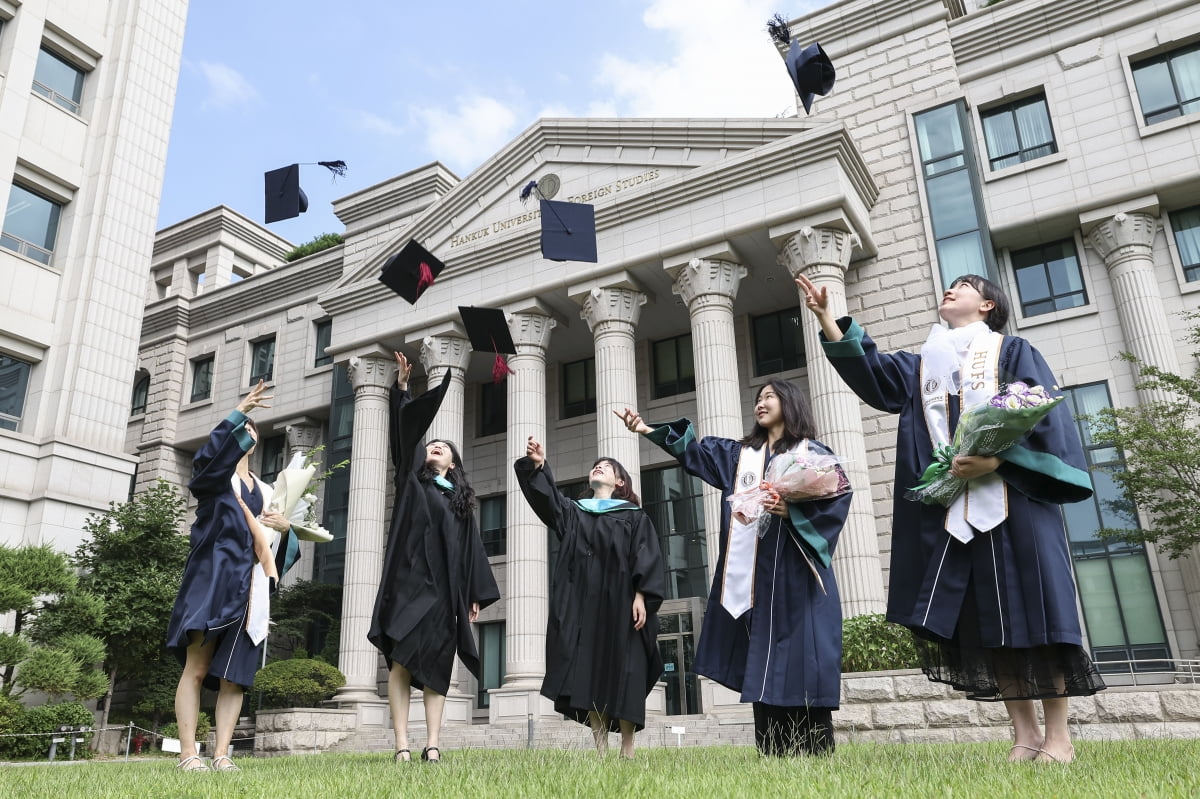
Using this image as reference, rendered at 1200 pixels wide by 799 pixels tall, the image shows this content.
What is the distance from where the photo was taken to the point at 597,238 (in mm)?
20922

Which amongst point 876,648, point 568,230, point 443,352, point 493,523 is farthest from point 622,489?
point 493,523

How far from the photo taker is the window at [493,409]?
25672 mm

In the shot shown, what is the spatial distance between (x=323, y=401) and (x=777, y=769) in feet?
87.7

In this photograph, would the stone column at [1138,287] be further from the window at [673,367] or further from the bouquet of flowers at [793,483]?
the bouquet of flowers at [793,483]

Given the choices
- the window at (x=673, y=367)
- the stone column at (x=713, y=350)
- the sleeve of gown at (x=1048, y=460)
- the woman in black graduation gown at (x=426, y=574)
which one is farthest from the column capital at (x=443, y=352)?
the sleeve of gown at (x=1048, y=460)

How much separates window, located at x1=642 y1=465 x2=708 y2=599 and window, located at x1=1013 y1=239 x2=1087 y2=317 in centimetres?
853

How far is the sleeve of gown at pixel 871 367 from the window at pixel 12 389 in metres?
19.2

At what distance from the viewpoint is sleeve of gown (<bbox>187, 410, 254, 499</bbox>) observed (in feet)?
20.2

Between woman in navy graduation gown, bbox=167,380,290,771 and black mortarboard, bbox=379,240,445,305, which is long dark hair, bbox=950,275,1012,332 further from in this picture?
black mortarboard, bbox=379,240,445,305

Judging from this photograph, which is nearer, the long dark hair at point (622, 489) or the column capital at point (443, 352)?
the long dark hair at point (622, 489)

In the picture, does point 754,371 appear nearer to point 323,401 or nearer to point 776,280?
Result: point 776,280

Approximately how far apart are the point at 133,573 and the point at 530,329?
1005cm

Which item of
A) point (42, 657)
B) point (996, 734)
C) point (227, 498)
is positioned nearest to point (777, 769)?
point (227, 498)

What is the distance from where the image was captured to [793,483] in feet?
16.9
